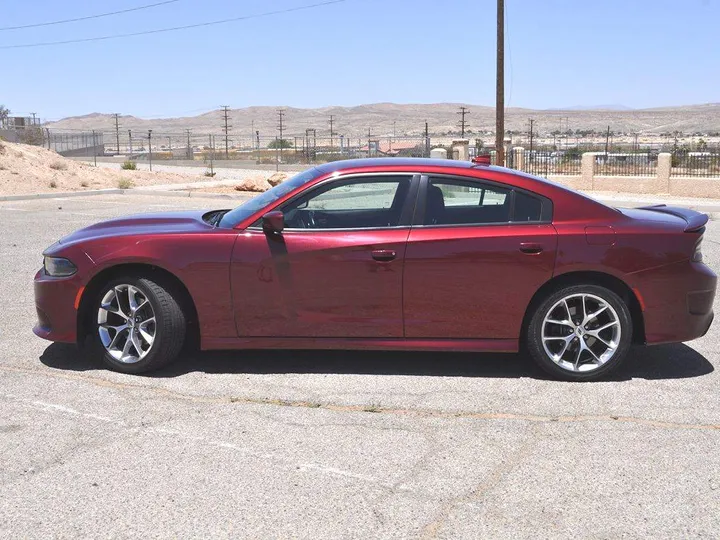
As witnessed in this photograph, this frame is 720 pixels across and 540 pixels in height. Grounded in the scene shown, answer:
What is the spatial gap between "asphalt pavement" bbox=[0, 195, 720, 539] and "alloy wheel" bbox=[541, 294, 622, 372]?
20cm

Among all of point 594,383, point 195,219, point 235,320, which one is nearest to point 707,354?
point 594,383

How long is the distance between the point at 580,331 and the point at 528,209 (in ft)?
3.13

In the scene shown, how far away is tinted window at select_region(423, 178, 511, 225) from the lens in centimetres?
635

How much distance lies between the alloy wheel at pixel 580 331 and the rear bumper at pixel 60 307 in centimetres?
344

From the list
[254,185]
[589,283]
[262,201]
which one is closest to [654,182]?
[254,185]

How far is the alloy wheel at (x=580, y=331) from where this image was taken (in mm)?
6223

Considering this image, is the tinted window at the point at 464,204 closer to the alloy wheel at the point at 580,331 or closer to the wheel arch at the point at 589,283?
the wheel arch at the point at 589,283

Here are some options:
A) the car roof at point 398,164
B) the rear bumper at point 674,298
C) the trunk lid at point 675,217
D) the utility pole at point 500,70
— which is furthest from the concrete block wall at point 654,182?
the car roof at point 398,164

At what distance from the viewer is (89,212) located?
20.6 m

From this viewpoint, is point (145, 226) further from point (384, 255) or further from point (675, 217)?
point (675, 217)

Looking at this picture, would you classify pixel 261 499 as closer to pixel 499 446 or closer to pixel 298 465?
pixel 298 465

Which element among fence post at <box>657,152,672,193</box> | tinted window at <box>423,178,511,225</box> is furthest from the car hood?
fence post at <box>657,152,672,193</box>

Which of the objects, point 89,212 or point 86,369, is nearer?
point 86,369

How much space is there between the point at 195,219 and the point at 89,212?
14584 millimetres
